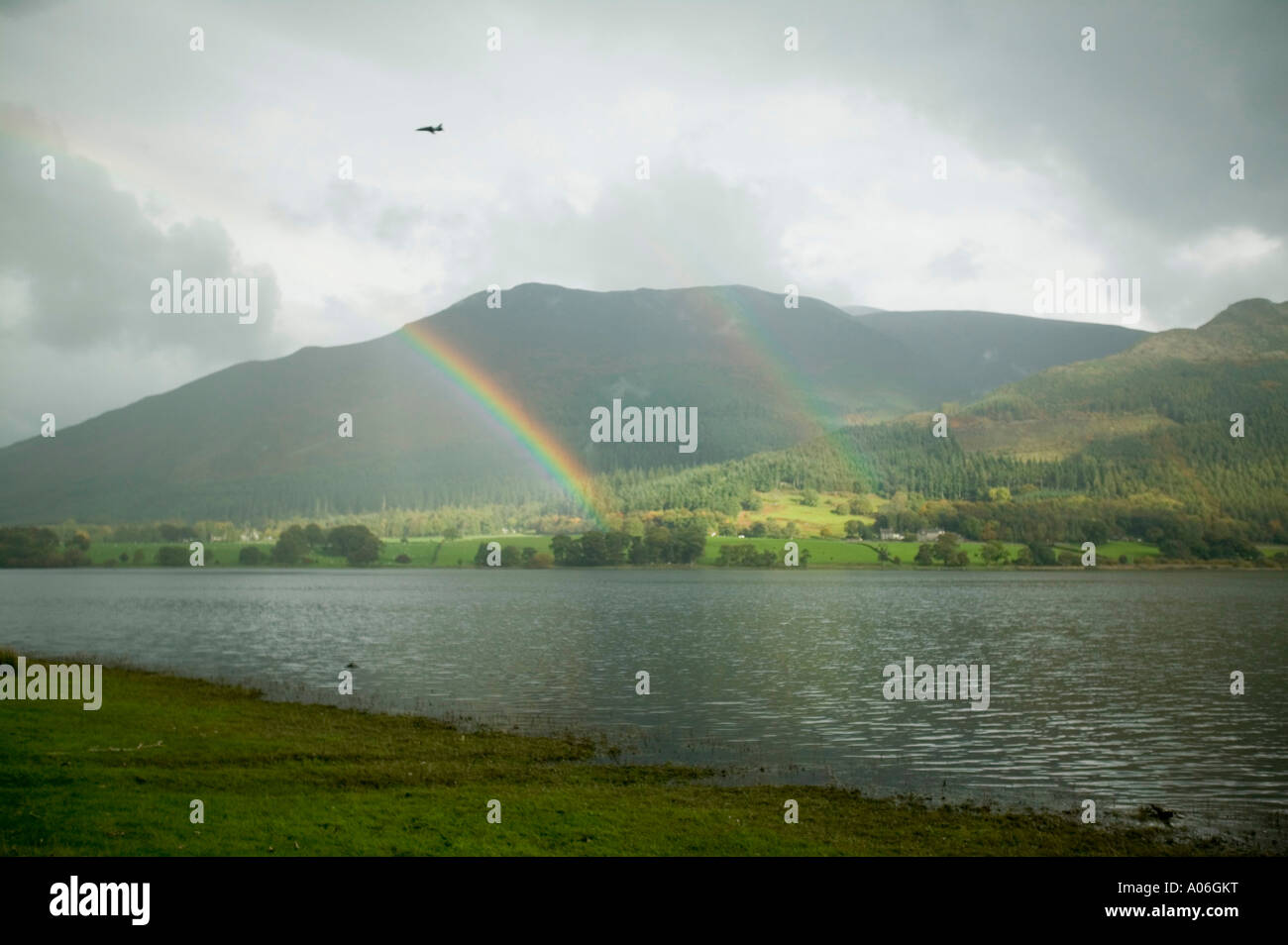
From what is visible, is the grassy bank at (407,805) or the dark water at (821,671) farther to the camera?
the dark water at (821,671)

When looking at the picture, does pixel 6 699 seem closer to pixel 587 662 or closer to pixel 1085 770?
pixel 587 662

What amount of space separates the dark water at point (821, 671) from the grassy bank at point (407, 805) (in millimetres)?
4416

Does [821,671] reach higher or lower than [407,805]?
lower

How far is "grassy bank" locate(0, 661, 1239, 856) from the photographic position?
19.6m

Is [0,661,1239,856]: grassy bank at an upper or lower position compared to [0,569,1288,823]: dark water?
upper

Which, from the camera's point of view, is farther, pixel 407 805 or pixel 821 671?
pixel 821 671

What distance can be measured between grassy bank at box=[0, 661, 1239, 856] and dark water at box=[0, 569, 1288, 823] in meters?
4.42

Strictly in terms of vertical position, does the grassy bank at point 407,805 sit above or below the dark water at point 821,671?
above

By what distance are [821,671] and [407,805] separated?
42.3 metres

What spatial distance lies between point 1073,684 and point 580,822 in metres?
44.4

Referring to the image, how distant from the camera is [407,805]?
2338 cm

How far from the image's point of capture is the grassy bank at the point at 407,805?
19.6 m

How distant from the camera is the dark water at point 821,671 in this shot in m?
34.0
